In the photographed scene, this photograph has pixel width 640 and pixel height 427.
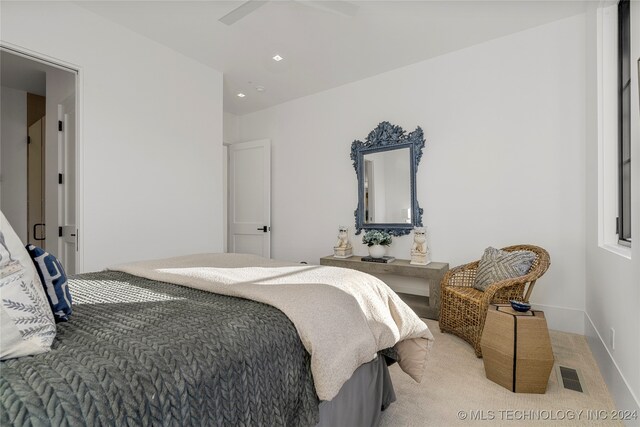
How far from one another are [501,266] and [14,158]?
564 centimetres

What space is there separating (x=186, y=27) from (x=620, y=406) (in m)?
4.04

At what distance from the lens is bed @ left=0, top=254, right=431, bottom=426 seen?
658 millimetres

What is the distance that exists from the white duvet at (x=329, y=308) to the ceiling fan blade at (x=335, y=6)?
1.90 meters

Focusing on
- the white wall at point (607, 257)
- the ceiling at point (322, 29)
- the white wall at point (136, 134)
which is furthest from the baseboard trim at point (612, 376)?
the white wall at point (136, 134)

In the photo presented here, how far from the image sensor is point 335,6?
2357mm

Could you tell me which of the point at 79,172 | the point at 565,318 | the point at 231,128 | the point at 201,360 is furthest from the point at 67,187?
the point at 565,318

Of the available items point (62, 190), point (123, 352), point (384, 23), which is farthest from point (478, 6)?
point (62, 190)

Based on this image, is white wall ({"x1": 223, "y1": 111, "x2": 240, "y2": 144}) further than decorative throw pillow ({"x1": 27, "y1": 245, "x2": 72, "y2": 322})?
Yes

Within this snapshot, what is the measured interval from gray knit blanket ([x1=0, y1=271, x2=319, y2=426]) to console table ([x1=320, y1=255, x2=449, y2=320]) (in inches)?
90.6

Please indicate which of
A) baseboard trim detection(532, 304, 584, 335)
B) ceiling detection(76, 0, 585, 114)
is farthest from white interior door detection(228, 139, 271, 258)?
baseboard trim detection(532, 304, 584, 335)

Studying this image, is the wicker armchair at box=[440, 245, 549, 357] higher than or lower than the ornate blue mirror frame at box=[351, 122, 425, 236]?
lower

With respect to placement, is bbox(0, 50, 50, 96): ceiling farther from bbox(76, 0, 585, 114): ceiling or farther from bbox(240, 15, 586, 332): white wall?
bbox(240, 15, 586, 332): white wall

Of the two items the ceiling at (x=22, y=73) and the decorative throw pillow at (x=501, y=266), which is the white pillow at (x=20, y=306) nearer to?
the decorative throw pillow at (x=501, y=266)

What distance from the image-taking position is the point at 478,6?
264 centimetres
